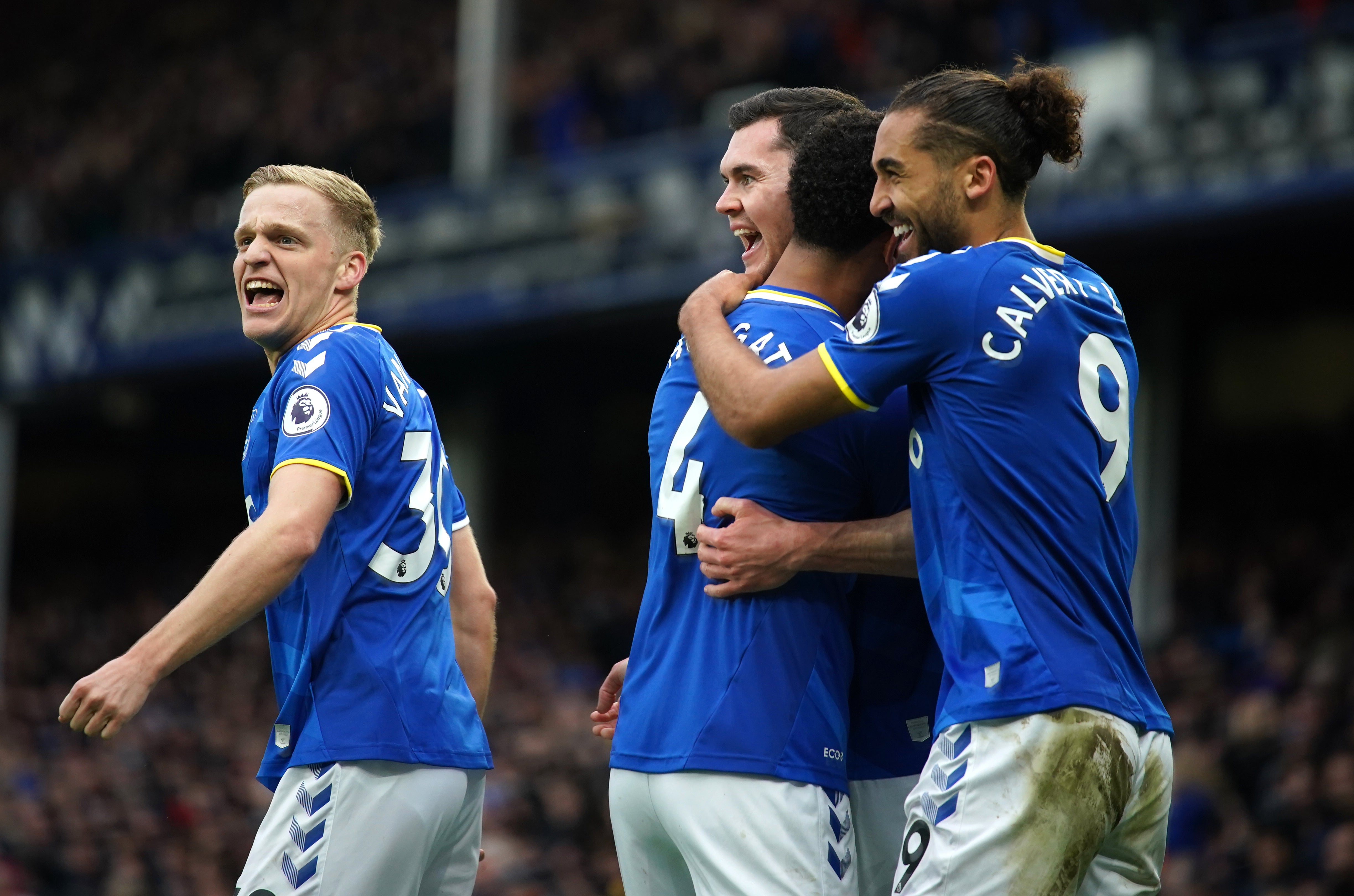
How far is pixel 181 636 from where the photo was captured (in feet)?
10.7

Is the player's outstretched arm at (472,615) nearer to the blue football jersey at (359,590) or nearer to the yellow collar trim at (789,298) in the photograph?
the blue football jersey at (359,590)

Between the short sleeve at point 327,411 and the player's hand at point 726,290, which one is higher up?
the player's hand at point 726,290

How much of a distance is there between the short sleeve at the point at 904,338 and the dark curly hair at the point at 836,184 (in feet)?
1.24

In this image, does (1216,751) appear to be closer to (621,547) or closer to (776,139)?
(776,139)

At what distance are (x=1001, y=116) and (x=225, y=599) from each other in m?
1.80

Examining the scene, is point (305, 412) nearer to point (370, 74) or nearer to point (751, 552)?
point (751, 552)

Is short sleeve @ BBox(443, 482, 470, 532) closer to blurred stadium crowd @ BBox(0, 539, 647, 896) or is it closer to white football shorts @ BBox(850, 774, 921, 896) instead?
white football shorts @ BBox(850, 774, 921, 896)

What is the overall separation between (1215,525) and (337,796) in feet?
35.7

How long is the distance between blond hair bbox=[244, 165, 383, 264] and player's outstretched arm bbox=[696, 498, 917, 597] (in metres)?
1.21

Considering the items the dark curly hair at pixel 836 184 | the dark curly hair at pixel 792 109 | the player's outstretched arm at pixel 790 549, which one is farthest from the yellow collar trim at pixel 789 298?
the player's outstretched arm at pixel 790 549

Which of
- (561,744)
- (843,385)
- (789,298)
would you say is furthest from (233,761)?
(843,385)

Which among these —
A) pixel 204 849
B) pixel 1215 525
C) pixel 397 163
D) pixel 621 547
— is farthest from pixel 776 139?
pixel 397 163

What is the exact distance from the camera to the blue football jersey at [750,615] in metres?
3.43

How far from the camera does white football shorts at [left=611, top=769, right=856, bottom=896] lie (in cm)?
333
